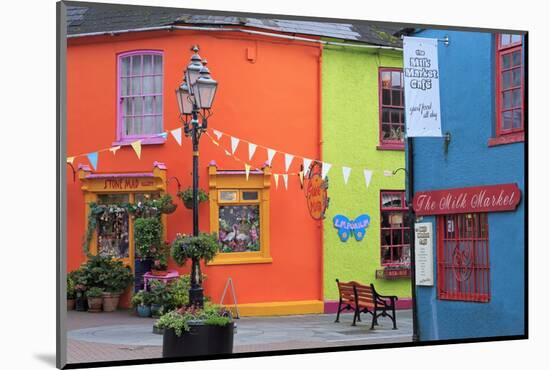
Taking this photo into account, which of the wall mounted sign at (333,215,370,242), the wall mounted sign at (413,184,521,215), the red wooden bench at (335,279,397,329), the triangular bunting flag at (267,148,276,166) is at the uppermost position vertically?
the triangular bunting flag at (267,148,276,166)

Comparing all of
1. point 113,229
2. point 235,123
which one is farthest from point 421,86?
point 113,229

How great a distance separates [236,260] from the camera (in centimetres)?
1068

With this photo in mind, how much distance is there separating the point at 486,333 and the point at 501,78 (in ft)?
9.79

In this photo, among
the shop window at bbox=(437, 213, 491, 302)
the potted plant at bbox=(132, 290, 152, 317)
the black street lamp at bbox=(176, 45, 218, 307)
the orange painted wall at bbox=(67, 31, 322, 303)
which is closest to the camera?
the orange painted wall at bbox=(67, 31, 322, 303)

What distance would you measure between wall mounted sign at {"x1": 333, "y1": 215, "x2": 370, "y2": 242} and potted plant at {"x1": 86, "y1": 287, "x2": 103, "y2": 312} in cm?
271

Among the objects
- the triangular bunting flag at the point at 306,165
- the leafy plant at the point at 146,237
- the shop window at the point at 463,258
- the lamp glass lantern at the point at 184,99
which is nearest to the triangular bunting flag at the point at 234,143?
the lamp glass lantern at the point at 184,99

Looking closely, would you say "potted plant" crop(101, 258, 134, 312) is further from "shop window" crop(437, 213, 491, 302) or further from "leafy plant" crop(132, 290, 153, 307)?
"shop window" crop(437, 213, 491, 302)

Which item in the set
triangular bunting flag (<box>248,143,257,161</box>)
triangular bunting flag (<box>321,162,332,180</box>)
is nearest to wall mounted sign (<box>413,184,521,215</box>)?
triangular bunting flag (<box>321,162,332,180</box>)

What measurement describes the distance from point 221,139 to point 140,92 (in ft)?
3.23

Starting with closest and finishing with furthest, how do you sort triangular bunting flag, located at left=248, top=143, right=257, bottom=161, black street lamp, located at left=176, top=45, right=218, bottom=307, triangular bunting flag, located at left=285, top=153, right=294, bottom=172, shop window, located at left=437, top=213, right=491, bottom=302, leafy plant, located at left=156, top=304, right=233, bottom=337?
leafy plant, located at left=156, top=304, right=233, bottom=337 → black street lamp, located at left=176, top=45, right=218, bottom=307 → triangular bunting flag, located at left=248, top=143, right=257, bottom=161 → triangular bunting flag, located at left=285, top=153, right=294, bottom=172 → shop window, located at left=437, top=213, right=491, bottom=302

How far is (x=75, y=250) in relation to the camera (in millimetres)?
9875

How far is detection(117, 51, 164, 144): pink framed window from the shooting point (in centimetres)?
1043

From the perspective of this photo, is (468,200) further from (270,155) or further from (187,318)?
(187,318)

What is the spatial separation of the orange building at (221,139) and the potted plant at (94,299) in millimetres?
347
